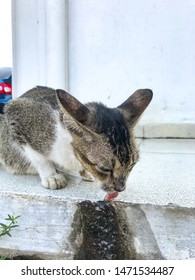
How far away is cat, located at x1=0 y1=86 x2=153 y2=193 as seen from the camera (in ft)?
6.54

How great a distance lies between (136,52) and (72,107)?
175 cm

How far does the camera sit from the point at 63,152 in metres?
2.35

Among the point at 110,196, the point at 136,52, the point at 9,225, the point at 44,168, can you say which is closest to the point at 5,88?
the point at 136,52

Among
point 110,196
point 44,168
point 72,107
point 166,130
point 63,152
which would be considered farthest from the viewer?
point 166,130

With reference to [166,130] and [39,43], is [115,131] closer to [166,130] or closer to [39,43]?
[166,130]

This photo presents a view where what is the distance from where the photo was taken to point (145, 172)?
265cm

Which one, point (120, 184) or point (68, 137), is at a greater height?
point (68, 137)

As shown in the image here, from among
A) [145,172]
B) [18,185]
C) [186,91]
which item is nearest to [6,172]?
[18,185]

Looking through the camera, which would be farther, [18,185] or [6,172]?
[6,172]

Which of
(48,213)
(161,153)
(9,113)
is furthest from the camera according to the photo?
(161,153)

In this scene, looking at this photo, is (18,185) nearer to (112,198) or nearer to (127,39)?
(112,198)

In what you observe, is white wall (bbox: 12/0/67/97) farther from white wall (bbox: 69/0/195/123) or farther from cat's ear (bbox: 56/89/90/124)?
cat's ear (bbox: 56/89/90/124)

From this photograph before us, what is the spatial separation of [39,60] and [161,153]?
4.00 ft

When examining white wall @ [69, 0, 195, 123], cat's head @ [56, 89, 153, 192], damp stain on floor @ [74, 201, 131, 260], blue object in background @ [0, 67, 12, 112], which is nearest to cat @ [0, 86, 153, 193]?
cat's head @ [56, 89, 153, 192]
